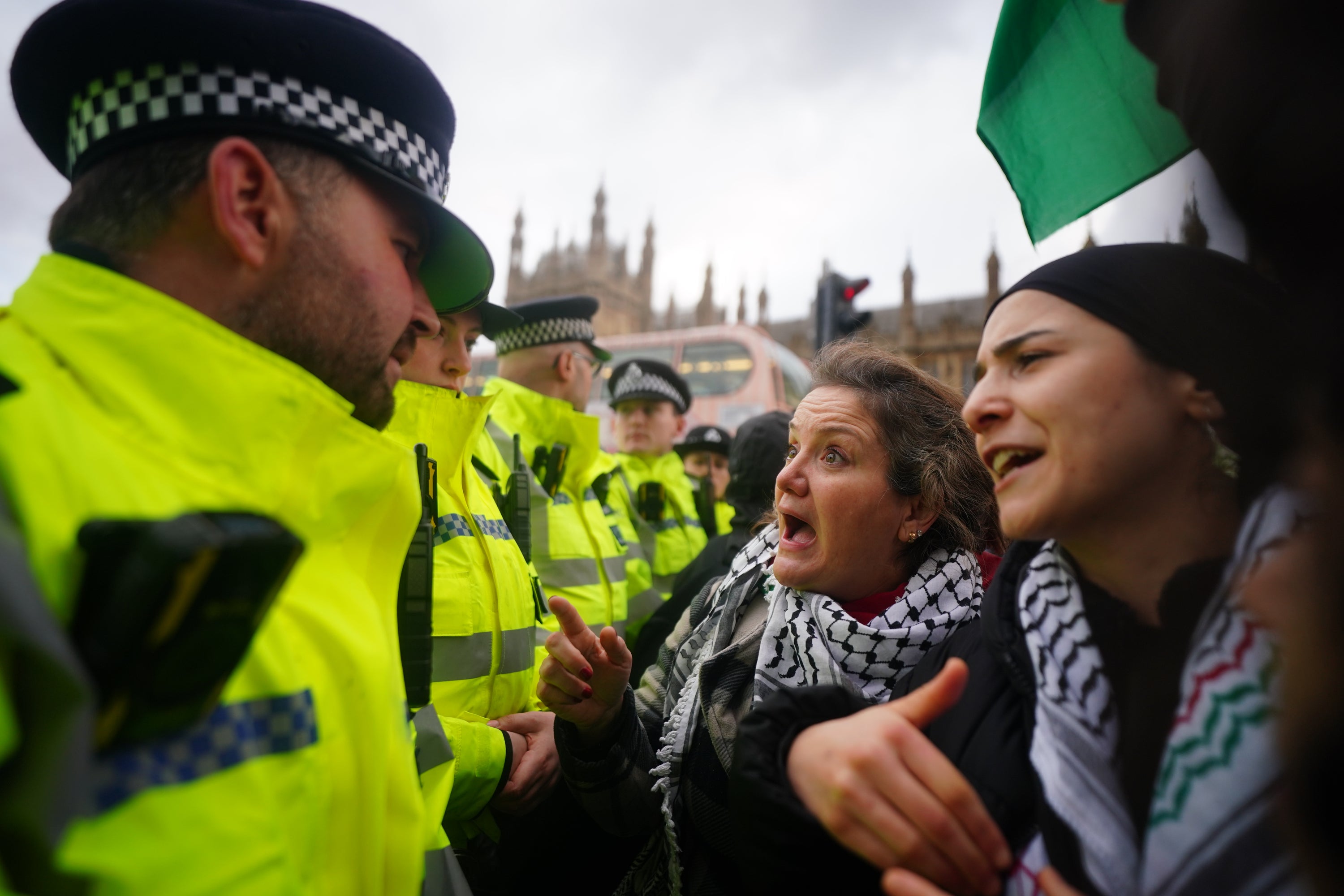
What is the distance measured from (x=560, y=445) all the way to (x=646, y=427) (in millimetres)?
2238

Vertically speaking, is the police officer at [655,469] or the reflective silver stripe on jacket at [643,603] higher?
the police officer at [655,469]

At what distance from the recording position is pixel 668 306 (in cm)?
5409

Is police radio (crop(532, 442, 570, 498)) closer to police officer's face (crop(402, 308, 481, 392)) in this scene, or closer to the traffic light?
police officer's face (crop(402, 308, 481, 392))

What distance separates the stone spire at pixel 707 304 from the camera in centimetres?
5078

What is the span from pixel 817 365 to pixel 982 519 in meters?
Answer: 0.71

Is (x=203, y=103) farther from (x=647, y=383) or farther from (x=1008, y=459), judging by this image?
(x=647, y=383)

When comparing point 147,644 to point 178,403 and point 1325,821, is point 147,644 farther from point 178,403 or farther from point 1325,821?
point 1325,821

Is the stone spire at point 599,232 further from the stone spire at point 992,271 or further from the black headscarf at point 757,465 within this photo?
the black headscarf at point 757,465

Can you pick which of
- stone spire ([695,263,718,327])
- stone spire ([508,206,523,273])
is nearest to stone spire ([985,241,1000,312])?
stone spire ([695,263,718,327])

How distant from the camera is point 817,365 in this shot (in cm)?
228

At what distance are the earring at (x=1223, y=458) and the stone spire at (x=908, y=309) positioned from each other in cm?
4551

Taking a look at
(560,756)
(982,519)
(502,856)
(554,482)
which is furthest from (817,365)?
(502,856)

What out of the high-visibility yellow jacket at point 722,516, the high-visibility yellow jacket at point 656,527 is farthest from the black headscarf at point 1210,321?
the high-visibility yellow jacket at point 722,516

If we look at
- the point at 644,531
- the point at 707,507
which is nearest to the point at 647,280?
the point at 707,507
